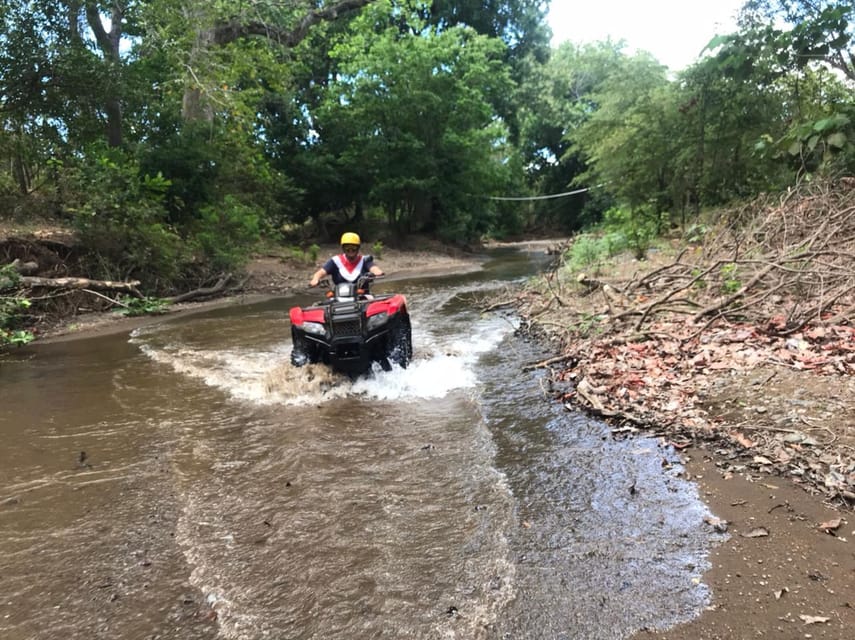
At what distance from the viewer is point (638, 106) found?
1560cm

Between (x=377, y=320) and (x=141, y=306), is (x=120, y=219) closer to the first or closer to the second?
(x=141, y=306)

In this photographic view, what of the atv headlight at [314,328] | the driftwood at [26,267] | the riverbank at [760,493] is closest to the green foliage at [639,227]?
the riverbank at [760,493]

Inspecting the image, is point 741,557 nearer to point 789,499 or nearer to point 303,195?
point 789,499

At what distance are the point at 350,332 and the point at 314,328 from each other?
42cm

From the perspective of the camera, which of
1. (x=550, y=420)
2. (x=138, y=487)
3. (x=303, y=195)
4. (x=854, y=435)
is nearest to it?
(x=854, y=435)

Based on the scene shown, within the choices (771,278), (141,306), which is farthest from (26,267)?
(771,278)

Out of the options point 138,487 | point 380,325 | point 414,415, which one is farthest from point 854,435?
point 138,487

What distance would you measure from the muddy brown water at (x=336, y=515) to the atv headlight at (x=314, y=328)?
62 cm

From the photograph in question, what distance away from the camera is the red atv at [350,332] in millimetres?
6047

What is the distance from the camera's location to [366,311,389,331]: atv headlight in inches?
242

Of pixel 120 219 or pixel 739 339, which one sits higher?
pixel 120 219

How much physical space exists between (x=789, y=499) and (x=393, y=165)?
2564 cm

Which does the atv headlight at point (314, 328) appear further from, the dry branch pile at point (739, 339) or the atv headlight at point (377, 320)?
the dry branch pile at point (739, 339)

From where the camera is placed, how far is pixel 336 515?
3586 mm
